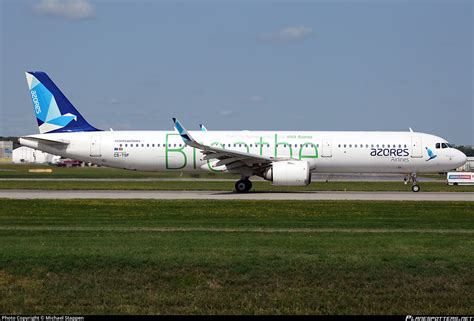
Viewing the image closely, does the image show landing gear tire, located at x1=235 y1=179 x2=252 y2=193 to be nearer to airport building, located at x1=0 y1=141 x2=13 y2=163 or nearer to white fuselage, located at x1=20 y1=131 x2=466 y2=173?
white fuselage, located at x1=20 y1=131 x2=466 y2=173

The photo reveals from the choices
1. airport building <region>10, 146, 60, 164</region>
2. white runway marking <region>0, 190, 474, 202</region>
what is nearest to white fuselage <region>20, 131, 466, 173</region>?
white runway marking <region>0, 190, 474, 202</region>

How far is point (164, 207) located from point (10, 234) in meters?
9.22

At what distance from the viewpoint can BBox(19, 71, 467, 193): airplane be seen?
37938 mm

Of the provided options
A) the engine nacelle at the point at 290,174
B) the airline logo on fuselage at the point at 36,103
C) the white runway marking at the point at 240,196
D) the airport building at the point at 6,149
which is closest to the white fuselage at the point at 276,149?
the airline logo on fuselage at the point at 36,103

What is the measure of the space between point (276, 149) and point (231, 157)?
10.8ft

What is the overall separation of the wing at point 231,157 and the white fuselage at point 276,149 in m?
1.22

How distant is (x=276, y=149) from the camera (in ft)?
125

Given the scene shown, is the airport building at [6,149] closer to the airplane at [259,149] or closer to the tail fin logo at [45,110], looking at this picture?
the tail fin logo at [45,110]

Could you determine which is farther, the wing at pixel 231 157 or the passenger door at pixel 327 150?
the passenger door at pixel 327 150

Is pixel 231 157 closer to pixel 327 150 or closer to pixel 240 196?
pixel 240 196

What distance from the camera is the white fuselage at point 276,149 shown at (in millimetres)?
38062

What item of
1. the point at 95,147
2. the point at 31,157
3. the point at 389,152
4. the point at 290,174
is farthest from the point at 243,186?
the point at 31,157

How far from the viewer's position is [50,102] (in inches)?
1597

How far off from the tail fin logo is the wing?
28.9 feet
